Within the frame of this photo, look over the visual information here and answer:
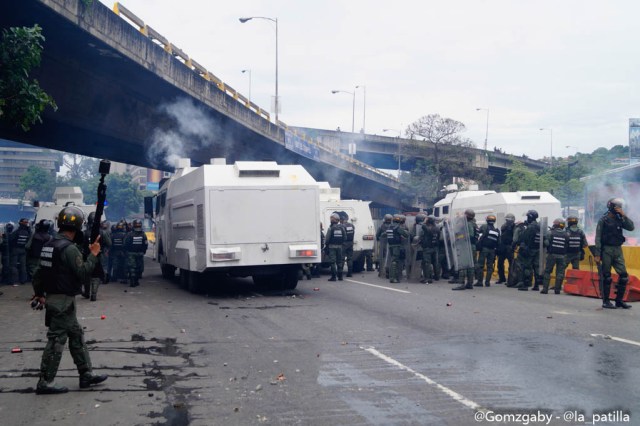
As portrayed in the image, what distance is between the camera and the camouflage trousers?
6.55m

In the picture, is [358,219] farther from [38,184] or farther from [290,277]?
[38,184]

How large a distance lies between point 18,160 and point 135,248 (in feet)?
356

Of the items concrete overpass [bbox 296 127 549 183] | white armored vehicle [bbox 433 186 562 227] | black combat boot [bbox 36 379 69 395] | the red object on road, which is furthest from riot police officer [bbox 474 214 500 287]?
concrete overpass [bbox 296 127 549 183]

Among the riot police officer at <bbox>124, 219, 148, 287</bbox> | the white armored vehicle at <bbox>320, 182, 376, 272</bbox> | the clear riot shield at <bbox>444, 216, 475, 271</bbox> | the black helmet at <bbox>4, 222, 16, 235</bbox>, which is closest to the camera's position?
the clear riot shield at <bbox>444, 216, 475, 271</bbox>

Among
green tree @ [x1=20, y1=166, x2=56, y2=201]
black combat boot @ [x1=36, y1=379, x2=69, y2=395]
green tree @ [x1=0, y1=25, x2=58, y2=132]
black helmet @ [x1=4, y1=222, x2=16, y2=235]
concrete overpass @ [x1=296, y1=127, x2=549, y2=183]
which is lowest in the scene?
black combat boot @ [x1=36, y1=379, x2=69, y2=395]

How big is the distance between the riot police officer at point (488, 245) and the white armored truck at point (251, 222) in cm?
482

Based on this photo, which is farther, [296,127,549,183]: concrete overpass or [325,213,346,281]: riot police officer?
[296,127,549,183]: concrete overpass

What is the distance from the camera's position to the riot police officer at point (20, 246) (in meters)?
19.2

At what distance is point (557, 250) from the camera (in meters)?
15.4

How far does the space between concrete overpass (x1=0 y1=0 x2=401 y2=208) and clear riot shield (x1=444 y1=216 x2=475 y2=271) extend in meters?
10.4

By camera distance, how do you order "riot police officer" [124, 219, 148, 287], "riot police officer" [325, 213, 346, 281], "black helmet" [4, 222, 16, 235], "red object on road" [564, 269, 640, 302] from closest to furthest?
"red object on road" [564, 269, 640, 302]
"riot police officer" [124, 219, 148, 287]
"riot police officer" [325, 213, 346, 281]
"black helmet" [4, 222, 16, 235]

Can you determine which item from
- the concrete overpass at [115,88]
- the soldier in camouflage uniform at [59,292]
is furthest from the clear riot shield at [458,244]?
the soldier in camouflage uniform at [59,292]

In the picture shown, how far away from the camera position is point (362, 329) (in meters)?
10.3

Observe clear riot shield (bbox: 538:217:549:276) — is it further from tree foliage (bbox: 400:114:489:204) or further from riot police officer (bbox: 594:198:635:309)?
tree foliage (bbox: 400:114:489:204)
